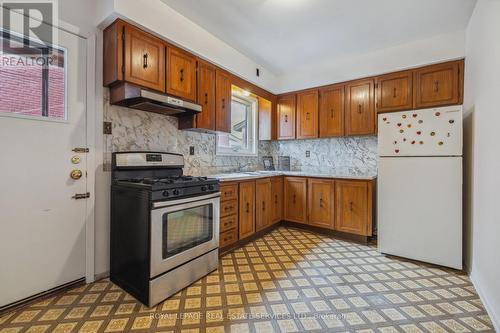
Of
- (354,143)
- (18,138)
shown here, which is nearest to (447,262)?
(354,143)

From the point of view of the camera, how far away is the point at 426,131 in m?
2.48

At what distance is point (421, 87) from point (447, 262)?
210 centimetres

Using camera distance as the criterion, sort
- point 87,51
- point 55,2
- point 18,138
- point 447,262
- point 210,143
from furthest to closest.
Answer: point 210,143 < point 447,262 < point 87,51 < point 55,2 < point 18,138

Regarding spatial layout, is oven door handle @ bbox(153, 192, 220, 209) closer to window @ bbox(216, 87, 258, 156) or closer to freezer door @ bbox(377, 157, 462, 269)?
window @ bbox(216, 87, 258, 156)

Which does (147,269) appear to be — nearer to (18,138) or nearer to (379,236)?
(18,138)

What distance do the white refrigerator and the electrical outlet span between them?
296 cm

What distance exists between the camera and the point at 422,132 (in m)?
2.50

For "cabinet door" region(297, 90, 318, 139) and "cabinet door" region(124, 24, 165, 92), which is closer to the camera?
"cabinet door" region(124, 24, 165, 92)

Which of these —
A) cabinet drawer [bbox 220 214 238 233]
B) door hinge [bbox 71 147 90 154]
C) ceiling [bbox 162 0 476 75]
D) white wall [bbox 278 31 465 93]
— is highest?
ceiling [bbox 162 0 476 75]

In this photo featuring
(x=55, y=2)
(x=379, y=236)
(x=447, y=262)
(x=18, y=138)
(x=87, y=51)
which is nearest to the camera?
(x=18, y=138)

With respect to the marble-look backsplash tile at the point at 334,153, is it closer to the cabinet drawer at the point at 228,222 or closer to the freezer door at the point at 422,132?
the freezer door at the point at 422,132

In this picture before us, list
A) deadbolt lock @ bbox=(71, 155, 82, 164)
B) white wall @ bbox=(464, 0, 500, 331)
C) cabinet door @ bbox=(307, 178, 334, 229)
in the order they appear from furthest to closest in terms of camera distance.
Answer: cabinet door @ bbox=(307, 178, 334, 229)
deadbolt lock @ bbox=(71, 155, 82, 164)
white wall @ bbox=(464, 0, 500, 331)

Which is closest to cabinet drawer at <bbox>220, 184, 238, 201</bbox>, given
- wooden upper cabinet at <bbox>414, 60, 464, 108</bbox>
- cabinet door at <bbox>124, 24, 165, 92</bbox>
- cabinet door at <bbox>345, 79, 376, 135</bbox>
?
cabinet door at <bbox>124, 24, 165, 92</bbox>

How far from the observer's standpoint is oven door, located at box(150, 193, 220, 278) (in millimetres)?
1759
